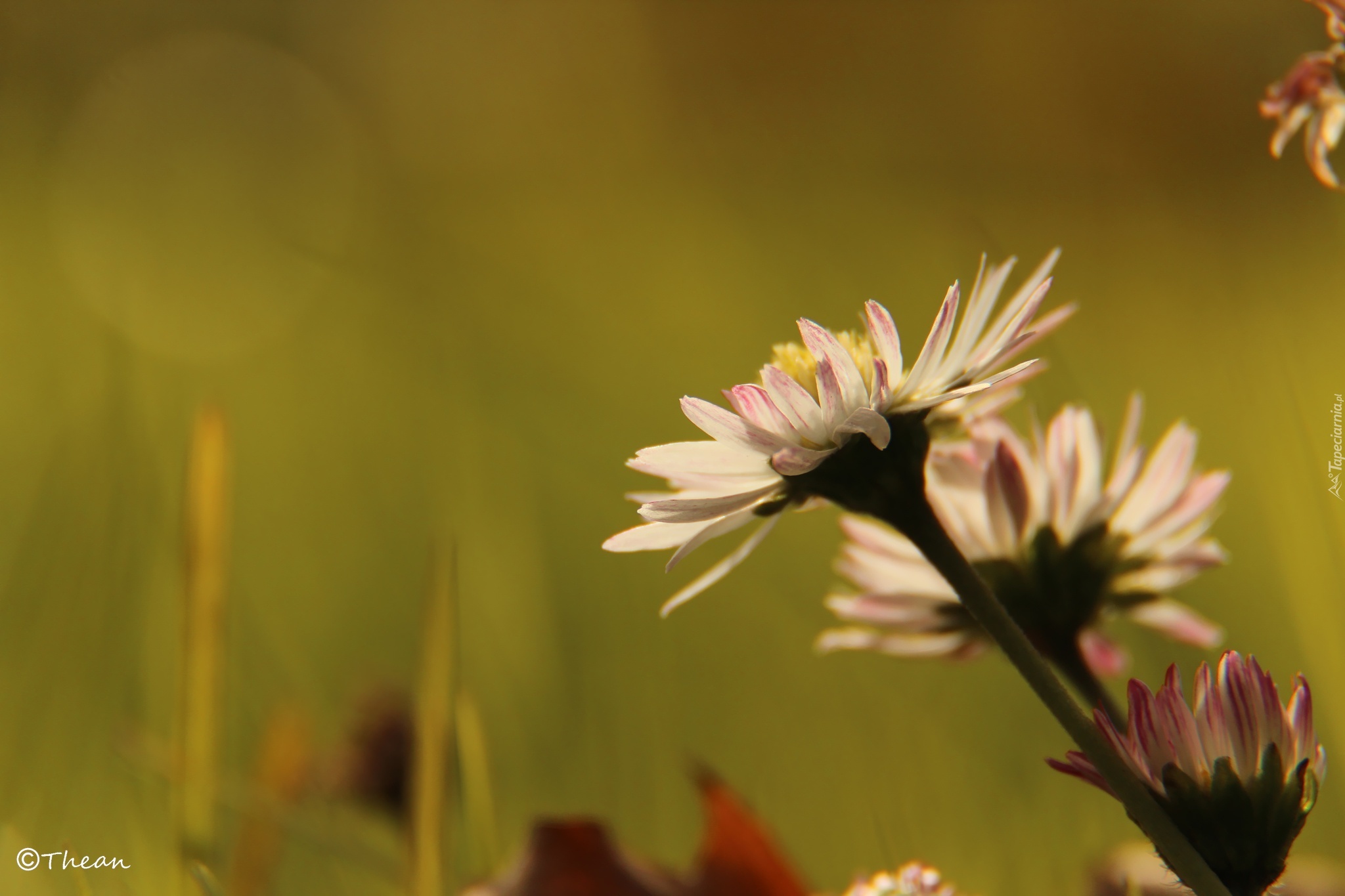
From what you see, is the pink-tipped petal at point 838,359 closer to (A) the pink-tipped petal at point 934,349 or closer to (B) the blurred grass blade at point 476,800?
(A) the pink-tipped petal at point 934,349

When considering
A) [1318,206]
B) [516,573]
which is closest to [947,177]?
[1318,206]

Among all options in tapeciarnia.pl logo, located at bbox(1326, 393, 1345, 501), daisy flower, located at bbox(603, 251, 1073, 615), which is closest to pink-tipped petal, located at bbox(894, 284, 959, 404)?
daisy flower, located at bbox(603, 251, 1073, 615)

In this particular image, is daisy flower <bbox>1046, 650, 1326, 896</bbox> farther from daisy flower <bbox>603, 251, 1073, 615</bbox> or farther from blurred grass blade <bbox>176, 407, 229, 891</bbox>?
blurred grass blade <bbox>176, 407, 229, 891</bbox>

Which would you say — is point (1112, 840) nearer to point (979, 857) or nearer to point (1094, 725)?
point (979, 857)

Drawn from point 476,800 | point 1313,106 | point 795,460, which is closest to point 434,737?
point 476,800

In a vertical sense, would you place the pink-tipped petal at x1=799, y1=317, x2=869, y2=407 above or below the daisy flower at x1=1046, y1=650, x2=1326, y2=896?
above

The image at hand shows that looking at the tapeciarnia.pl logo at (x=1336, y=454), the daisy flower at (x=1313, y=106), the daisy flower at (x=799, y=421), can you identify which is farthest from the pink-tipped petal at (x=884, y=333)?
the tapeciarnia.pl logo at (x=1336, y=454)
